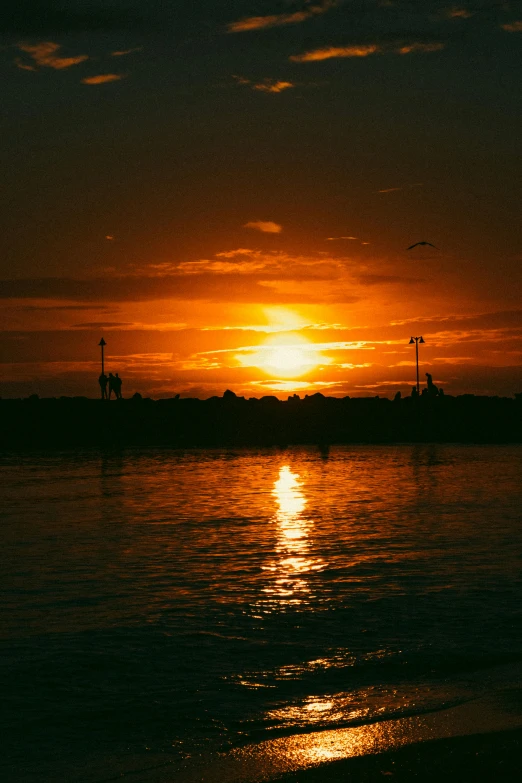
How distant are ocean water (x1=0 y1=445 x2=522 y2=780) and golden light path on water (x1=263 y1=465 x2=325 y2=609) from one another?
0.21 feet

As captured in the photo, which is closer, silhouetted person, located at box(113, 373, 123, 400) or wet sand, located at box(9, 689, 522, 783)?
wet sand, located at box(9, 689, 522, 783)

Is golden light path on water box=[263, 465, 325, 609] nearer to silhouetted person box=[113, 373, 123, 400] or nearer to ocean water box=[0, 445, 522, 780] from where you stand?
ocean water box=[0, 445, 522, 780]

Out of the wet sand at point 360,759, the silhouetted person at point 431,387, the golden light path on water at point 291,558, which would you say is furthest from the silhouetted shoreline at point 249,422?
the wet sand at point 360,759

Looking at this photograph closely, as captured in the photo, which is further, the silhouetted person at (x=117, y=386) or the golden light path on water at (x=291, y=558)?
the silhouetted person at (x=117, y=386)

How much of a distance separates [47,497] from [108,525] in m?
6.61

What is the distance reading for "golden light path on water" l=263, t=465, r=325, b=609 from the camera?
Answer: 12188 mm

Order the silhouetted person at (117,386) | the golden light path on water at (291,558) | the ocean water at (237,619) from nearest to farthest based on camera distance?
the ocean water at (237,619), the golden light path on water at (291,558), the silhouetted person at (117,386)

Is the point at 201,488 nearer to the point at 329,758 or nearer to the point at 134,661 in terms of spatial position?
the point at 134,661

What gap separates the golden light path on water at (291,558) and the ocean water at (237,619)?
6 centimetres

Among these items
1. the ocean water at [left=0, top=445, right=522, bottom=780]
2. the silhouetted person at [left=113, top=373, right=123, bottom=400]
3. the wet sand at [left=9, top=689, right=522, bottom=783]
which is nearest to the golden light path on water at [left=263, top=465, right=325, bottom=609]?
the ocean water at [left=0, top=445, right=522, bottom=780]

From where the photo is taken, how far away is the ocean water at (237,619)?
23.7 feet

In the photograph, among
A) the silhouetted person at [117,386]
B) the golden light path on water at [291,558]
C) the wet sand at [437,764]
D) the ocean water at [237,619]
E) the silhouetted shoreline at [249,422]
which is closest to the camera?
the wet sand at [437,764]

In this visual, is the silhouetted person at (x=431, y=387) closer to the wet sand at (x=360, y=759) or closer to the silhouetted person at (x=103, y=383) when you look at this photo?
the silhouetted person at (x=103, y=383)

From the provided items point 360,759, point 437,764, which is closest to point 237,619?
point 360,759
